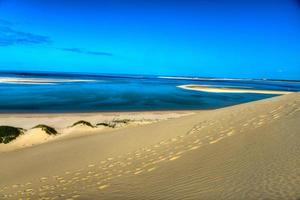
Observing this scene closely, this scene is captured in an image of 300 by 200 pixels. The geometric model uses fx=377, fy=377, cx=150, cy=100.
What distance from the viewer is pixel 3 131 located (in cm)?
1581

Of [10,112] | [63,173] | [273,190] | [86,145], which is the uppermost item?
[10,112]

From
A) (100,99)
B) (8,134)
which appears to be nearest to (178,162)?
(8,134)

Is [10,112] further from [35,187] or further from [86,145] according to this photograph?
[35,187]

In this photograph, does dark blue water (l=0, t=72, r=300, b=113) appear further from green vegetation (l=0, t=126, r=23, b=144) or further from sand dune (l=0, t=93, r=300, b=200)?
sand dune (l=0, t=93, r=300, b=200)

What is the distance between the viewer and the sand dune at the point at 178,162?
654 cm

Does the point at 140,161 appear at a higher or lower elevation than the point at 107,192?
higher

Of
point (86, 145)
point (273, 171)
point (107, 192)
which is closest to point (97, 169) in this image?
point (107, 192)

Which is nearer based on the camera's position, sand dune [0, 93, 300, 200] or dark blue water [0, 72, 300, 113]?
sand dune [0, 93, 300, 200]

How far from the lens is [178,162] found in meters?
8.64

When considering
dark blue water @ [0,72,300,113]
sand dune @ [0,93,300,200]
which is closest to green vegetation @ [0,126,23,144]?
sand dune @ [0,93,300,200]

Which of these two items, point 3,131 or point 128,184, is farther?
point 3,131

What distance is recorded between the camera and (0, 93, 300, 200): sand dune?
257 inches

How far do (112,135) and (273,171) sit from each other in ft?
26.2

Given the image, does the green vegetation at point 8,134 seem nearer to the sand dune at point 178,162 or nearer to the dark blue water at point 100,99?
the sand dune at point 178,162
